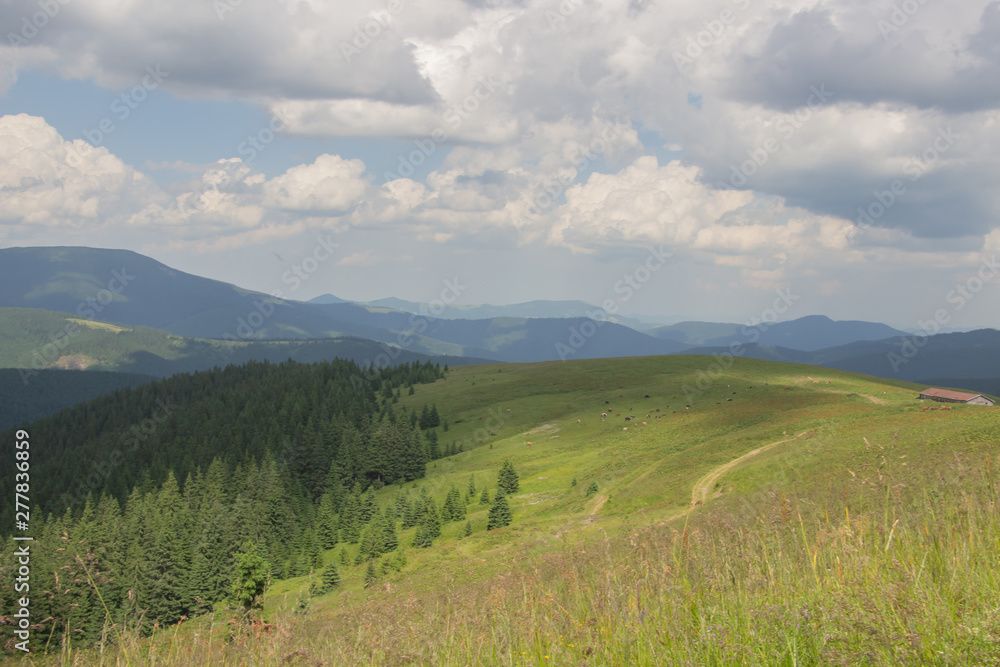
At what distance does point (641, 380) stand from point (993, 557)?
416ft

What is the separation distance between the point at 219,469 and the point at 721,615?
113512mm

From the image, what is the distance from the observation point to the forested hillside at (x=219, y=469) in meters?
71.2

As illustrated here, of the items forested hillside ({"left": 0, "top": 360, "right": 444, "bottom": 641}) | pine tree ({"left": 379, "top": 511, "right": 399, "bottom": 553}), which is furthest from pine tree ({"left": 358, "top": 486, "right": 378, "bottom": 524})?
pine tree ({"left": 379, "top": 511, "right": 399, "bottom": 553})

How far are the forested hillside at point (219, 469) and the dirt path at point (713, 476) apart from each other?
118 feet

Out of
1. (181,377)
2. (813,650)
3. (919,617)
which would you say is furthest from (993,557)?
(181,377)

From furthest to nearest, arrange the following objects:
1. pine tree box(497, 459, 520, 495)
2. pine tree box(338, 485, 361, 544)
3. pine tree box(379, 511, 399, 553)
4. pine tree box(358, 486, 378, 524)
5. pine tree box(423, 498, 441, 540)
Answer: pine tree box(358, 486, 378, 524), pine tree box(338, 485, 361, 544), pine tree box(497, 459, 520, 495), pine tree box(379, 511, 399, 553), pine tree box(423, 498, 441, 540)

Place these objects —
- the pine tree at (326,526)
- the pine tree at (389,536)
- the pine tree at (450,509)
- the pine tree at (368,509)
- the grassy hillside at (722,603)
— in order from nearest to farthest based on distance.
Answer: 1. the grassy hillside at (722,603)
2. the pine tree at (389,536)
3. the pine tree at (450,509)
4. the pine tree at (326,526)
5. the pine tree at (368,509)

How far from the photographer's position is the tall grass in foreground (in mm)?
4105

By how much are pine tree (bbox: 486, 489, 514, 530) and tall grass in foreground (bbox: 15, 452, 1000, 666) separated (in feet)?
153

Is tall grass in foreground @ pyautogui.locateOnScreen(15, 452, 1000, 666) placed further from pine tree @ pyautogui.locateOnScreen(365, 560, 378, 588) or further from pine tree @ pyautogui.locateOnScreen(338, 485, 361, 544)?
pine tree @ pyautogui.locateOnScreen(338, 485, 361, 544)

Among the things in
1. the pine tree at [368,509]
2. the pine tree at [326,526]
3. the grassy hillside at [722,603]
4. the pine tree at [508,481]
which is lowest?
the pine tree at [326,526]

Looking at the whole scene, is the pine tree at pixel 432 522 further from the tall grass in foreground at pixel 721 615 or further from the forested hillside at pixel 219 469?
the tall grass in foreground at pixel 721 615

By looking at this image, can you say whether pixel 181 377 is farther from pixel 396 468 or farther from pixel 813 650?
pixel 813 650

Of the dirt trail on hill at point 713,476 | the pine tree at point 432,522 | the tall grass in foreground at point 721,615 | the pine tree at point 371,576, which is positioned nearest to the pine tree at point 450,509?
the pine tree at point 432,522
